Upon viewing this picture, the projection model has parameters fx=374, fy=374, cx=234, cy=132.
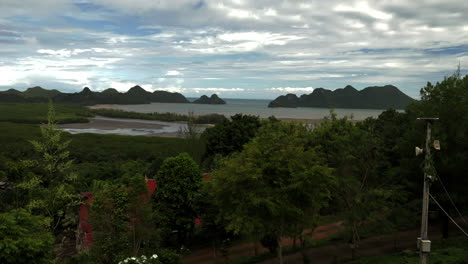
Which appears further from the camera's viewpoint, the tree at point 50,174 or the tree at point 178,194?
the tree at point 178,194

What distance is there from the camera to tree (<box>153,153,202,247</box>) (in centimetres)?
2741

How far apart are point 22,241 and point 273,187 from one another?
37.6ft

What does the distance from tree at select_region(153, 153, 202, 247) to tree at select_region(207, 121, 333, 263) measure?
7.90m

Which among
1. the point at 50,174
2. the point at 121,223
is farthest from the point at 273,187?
the point at 50,174

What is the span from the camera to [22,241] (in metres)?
12.8

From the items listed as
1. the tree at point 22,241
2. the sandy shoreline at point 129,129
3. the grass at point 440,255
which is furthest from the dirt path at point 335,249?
the sandy shoreline at point 129,129

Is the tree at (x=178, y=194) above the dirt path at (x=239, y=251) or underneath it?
above

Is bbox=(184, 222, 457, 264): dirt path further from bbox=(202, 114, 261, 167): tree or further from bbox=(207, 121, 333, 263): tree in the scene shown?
bbox=(202, 114, 261, 167): tree

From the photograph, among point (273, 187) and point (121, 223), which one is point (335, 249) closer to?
point (273, 187)

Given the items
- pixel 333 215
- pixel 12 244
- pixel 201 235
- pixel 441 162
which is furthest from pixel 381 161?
pixel 12 244

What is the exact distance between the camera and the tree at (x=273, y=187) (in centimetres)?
1858

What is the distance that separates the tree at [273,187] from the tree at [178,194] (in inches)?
311

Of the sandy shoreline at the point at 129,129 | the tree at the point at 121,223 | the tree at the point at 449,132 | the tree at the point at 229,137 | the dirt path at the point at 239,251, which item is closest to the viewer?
the tree at the point at 121,223

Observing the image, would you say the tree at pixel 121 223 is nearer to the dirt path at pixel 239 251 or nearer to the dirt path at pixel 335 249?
the dirt path at pixel 239 251
